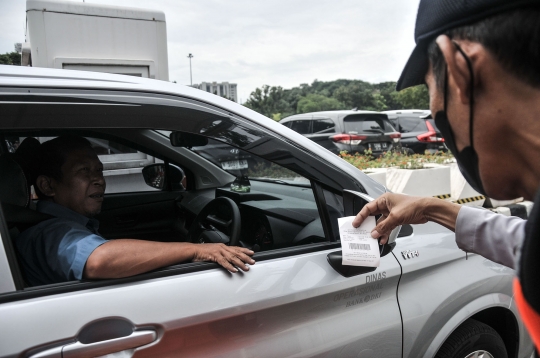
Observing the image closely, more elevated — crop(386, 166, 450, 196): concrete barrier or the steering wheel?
the steering wheel

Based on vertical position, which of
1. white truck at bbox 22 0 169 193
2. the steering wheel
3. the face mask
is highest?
white truck at bbox 22 0 169 193

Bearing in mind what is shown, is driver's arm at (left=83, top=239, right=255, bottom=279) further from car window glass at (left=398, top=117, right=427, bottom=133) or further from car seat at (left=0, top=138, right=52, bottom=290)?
car window glass at (left=398, top=117, right=427, bottom=133)

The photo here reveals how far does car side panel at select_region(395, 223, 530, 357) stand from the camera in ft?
6.37

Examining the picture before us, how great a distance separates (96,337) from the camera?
51.7 inches

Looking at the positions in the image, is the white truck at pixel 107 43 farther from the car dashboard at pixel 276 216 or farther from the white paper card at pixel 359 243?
the white paper card at pixel 359 243

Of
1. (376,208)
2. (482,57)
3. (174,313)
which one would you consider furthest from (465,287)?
(482,57)

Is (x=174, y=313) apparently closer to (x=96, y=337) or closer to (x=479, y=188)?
(x=96, y=337)

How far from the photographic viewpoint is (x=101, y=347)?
4.28 feet

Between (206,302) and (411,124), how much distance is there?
1262cm

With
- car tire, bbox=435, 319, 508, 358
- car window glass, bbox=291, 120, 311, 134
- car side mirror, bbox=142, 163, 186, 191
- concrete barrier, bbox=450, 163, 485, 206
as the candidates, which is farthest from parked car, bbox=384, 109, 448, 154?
car tire, bbox=435, 319, 508, 358

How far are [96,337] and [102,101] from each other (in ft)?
2.52

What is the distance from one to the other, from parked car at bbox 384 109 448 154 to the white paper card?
10889 mm

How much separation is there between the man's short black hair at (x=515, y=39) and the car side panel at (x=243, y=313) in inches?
43.8

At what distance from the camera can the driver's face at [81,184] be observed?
2.01m
